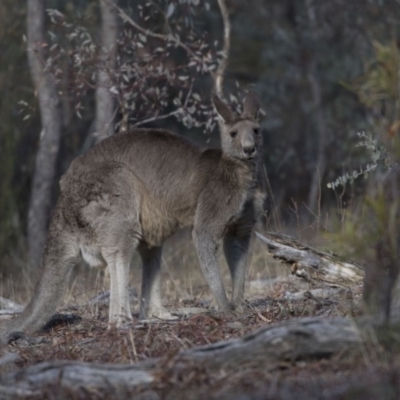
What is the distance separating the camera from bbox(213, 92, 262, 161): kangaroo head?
7520mm

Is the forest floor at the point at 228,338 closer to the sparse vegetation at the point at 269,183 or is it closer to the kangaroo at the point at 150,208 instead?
the sparse vegetation at the point at 269,183

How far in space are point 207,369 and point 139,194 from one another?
2993 millimetres

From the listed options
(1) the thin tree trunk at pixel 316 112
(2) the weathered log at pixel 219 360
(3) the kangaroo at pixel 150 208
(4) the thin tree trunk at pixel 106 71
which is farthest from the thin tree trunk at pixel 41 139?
(2) the weathered log at pixel 219 360

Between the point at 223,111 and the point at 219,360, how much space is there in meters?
3.41

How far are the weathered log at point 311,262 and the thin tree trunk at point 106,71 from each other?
3265mm

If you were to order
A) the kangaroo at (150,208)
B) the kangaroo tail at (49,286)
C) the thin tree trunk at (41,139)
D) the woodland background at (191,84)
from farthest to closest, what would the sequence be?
the thin tree trunk at (41,139) < the woodland background at (191,84) < the kangaroo at (150,208) < the kangaroo tail at (49,286)

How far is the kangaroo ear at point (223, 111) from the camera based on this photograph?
305 inches

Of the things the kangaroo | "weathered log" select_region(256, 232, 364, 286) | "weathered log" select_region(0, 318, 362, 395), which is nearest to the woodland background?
"weathered log" select_region(256, 232, 364, 286)

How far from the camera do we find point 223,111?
7.76 metres

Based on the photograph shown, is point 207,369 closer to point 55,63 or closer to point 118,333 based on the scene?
point 118,333

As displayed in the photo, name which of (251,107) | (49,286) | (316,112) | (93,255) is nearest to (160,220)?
(93,255)

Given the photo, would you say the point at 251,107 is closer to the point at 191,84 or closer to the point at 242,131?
the point at 242,131

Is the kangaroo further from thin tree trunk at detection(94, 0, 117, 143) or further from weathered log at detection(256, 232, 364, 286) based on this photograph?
thin tree trunk at detection(94, 0, 117, 143)

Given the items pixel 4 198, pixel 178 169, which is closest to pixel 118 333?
pixel 178 169
